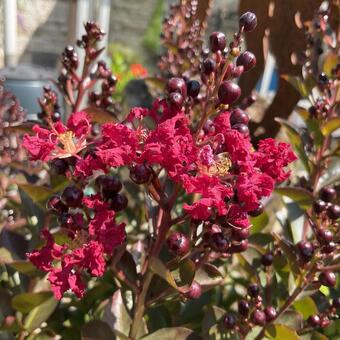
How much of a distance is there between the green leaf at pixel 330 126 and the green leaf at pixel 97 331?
2.05ft

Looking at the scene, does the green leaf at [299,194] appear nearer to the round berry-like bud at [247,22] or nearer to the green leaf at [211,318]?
the green leaf at [211,318]

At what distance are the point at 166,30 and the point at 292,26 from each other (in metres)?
0.55

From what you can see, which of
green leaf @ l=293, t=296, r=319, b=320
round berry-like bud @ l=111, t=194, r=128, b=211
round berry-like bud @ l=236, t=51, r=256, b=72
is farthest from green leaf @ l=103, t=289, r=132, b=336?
round berry-like bud @ l=236, t=51, r=256, b=72

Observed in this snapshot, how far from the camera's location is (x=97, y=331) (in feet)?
2.82

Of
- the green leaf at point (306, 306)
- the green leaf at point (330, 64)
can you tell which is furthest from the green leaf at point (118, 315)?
the green leaf at point (330, 64)

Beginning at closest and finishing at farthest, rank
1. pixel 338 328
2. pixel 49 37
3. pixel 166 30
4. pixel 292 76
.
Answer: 1. pixel 338 328
2. pixel 292 76
3. pixel 166 30
4. pixel 49 37

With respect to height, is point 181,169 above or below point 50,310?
above

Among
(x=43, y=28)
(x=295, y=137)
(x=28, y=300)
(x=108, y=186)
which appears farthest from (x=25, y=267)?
(x=43, y=28)

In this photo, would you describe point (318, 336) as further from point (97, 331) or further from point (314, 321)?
point (97, 331)

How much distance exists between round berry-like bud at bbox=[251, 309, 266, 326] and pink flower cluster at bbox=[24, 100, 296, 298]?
23 cm

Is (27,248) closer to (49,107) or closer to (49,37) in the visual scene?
(49,107)

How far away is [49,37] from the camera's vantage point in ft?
26.2

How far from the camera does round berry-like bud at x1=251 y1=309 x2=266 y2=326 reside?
33.6 inches

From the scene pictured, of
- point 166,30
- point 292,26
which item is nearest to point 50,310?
point 292,26
